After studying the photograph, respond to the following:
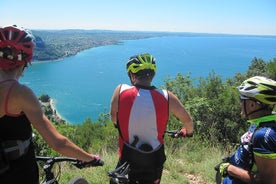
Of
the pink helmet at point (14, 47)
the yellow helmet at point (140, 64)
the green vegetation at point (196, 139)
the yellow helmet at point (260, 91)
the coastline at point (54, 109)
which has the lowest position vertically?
the coastline at point (54, 109)

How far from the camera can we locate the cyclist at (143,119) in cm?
302

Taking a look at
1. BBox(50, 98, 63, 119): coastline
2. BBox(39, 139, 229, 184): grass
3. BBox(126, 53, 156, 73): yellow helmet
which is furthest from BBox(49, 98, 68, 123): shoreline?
BBox(126, 53, 156, 73): yellow helmet

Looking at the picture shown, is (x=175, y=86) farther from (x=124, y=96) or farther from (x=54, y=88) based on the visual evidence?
(x=54, y=88)

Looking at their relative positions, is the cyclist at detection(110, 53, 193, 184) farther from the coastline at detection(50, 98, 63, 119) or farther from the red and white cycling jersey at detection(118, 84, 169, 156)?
the coastline at detection(50, 98, 63, 119)

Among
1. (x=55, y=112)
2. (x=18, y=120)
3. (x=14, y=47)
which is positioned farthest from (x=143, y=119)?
(x=55, y=112)

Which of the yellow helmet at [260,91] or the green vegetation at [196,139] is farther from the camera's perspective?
the green vegetation at [196,139]

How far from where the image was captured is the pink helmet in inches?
92.0

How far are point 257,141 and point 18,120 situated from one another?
165 cm


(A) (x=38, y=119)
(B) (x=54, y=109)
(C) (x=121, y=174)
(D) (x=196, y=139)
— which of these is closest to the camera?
(A) (x=38, y=119)

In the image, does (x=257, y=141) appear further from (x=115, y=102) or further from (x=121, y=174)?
(x=115, y=102)

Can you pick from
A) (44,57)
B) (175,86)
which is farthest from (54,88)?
(175,86)

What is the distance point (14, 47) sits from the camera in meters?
2.39

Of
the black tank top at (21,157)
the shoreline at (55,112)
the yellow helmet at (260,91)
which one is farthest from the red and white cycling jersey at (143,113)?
the shoreline at (55,112)

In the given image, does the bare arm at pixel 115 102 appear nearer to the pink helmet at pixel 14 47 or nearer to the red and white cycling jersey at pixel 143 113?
the red and white cycling jersey at pixel 143 113
